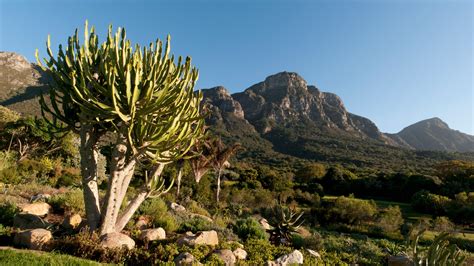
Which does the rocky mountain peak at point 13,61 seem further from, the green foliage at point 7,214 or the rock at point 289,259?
the rock at point 289,259

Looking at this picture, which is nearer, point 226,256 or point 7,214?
point 226,256

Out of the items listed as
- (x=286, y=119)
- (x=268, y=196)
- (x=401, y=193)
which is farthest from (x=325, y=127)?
(x=268, y=196)

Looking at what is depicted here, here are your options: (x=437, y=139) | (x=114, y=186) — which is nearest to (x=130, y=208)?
(x=114, y=186)

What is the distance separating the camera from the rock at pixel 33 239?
5820mm

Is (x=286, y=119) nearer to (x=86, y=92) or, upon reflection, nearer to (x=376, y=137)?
(x=376, y=137)

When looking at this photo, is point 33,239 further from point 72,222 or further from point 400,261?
point 400,261

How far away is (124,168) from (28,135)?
2878cm

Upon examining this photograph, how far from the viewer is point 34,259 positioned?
4848 millimetres

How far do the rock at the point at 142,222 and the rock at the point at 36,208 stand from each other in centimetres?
269

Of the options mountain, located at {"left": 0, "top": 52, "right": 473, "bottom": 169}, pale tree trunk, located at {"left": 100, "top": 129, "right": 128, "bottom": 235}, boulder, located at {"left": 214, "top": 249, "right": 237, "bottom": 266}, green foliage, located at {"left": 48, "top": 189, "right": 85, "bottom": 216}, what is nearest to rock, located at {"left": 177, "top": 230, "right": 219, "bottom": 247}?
boulder, located at {"left": 214, "top": 249, "right": 237, "bottom": 266}

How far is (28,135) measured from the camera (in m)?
29.0

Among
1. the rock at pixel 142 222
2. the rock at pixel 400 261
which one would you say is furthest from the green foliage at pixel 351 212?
A: the rock at pixel 142 222

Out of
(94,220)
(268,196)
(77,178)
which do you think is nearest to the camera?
(94,220)

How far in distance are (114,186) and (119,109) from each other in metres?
1.77
